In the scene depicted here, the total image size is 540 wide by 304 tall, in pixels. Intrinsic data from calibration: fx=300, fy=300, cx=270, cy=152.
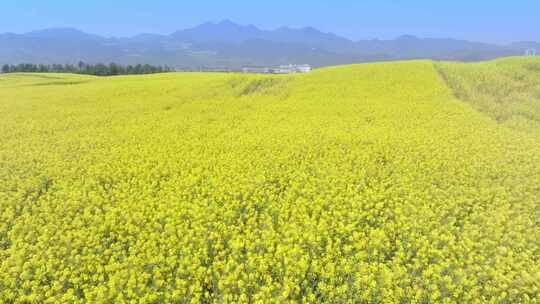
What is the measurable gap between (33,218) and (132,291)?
300 centimetres

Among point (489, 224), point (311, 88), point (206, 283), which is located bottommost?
point (206, 283)

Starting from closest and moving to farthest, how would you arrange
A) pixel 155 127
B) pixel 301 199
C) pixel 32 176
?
pixel 301 199 < pixel 32 176 < pixel 155 127

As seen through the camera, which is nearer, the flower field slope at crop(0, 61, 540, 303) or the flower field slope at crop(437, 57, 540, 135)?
the flower field slope at crop(0, 61, 540, 303)

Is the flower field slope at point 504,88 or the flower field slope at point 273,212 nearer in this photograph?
the flower field slope at point 273,212

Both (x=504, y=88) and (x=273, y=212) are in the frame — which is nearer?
(x=273, y=212)

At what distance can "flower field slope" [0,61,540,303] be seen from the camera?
4.06m

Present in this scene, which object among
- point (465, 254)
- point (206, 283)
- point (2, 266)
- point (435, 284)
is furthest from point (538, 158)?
point (2, 266)

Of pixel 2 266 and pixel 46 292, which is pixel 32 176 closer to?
pixel 2 266

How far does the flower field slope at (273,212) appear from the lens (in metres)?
4.06

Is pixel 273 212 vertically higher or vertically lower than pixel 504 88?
lower

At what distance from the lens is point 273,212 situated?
561 centimetres

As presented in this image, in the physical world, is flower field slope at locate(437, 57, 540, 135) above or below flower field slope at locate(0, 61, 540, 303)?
above

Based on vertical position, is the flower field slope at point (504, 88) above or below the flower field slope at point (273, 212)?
above

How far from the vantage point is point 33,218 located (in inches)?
216
